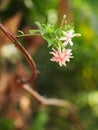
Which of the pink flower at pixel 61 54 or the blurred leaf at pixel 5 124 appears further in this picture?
the blurred leaf at pixel 5 124

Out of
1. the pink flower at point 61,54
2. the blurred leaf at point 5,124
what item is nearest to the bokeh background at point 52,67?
the blurred leaf at point 5,124

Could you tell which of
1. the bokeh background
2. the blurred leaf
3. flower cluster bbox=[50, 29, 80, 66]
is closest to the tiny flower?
flower cluster bbox=[50, 29, 80, 66]

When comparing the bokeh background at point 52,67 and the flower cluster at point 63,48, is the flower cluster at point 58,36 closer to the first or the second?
the flower cluster at point 63,48

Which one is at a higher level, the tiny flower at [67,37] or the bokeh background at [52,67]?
the bokeh background at [52,67]

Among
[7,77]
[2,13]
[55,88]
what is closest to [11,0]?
[2,13]

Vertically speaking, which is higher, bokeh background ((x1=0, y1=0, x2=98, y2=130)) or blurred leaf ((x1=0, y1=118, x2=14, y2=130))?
bokeh background ((x1=0, y1=0, x2=98, y2=130))

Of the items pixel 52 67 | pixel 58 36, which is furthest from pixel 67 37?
pixel 52 67

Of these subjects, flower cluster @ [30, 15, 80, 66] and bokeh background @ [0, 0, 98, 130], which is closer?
flower cluster @ [30, 15, 80, 66]

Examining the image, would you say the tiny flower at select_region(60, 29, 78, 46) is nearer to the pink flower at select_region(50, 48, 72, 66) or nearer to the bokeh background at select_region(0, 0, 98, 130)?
the pink flower at select_region(50, 48, 72, 66)

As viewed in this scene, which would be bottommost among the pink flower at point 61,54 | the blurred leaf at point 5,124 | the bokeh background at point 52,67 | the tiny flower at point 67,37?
the pink flower at point 61,54

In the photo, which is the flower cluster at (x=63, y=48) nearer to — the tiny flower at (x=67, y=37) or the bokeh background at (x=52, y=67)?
the tiny flower at (x=67, y=37)
